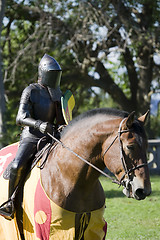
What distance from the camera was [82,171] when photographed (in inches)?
142

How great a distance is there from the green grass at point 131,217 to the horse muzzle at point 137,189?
3256 mm

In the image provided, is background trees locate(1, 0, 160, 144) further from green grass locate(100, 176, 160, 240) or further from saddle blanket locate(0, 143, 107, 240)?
saddle blanket locate(0, 143, 107, 240)

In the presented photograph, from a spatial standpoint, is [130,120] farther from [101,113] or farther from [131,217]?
[131,217]

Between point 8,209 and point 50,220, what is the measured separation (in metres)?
0.61

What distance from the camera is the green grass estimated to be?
638 centimetres

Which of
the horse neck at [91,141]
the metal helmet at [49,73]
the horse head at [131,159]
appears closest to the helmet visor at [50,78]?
the metal helmet at [49,73]

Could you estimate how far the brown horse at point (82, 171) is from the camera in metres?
3.28

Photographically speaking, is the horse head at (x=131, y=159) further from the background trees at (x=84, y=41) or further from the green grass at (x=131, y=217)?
the background trees at (x=84, y=41)

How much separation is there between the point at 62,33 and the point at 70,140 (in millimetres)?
11920

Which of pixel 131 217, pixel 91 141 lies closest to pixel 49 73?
pixel 91 141

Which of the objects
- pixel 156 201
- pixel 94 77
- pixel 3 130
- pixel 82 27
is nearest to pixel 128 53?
pixel 94 77

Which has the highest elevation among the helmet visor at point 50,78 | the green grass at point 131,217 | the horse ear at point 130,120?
the helmet visor at point 50,78

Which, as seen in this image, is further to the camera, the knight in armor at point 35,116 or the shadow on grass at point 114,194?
the shadow on grass at point 114,194

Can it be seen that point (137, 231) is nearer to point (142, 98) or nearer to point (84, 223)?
point (84, 223)
